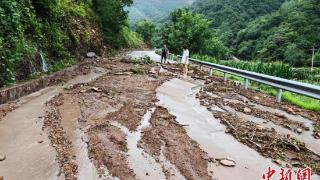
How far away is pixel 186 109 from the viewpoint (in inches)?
385

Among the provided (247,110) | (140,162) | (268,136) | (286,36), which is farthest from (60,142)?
(286,36)

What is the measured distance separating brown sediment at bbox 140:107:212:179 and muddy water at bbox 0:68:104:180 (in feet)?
5.32

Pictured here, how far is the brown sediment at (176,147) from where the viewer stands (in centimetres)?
527

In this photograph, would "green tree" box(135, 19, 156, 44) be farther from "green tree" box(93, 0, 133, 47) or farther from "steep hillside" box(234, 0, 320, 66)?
"green tree" box(93, 0, 133, 47)

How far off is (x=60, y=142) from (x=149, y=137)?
1.56 meters

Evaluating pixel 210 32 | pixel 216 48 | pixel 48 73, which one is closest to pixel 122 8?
pixel 210 32

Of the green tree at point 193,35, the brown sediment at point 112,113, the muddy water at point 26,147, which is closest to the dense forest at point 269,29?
the green tree at point 193,35

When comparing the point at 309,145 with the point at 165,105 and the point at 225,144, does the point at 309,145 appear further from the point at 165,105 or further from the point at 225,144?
the point at 165,105

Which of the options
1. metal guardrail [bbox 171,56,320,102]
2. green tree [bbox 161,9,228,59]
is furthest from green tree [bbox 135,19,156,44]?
metal guardrail [bbox 171,56,320,102]

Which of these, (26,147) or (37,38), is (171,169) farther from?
(37,38)

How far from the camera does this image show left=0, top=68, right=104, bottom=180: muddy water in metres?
5.15

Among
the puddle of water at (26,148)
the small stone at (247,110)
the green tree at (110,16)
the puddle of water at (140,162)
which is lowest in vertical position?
the puddle of water at (26,148)

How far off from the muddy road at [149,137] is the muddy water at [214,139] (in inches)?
0.7

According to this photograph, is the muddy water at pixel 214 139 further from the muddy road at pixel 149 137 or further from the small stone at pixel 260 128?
the small stone at pixel 260 128
